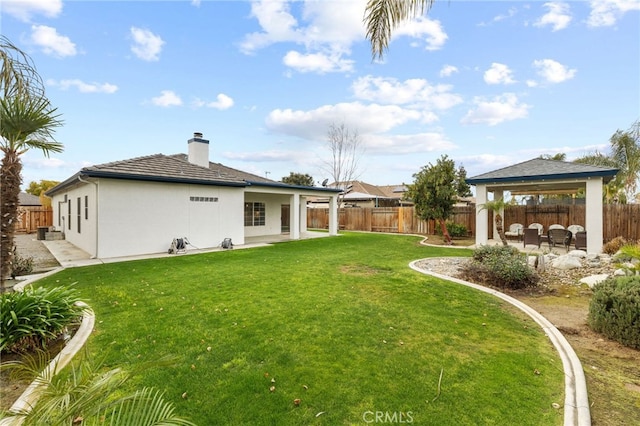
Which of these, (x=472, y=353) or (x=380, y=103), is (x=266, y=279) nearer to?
(x=472, y=353)

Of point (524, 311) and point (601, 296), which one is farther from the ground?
point (601, 296)

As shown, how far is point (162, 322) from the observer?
4.96 m

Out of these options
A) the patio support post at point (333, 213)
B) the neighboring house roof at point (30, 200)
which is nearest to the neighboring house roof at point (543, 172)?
the patio support post at point (333, 213)

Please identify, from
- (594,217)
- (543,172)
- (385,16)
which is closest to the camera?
(385,16)

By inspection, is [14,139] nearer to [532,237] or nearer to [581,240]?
[532,237]

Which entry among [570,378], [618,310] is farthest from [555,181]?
[570,378]

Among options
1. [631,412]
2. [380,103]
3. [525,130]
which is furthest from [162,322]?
[525,130]

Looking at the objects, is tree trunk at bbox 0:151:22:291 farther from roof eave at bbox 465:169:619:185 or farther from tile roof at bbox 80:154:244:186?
roof eave at bbox 465:169:619:185

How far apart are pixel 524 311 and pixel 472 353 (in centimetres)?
254

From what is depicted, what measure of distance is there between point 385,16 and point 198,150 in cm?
1291

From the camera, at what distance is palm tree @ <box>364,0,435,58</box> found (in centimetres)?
523

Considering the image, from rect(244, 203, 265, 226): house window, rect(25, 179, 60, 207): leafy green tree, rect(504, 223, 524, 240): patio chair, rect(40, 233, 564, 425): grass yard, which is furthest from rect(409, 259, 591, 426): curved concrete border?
rect(25, 179, 60, 207): leafy green tree

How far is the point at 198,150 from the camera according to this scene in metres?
15.9

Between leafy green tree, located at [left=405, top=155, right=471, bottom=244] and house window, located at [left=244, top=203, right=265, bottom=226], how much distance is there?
31.2 feet
